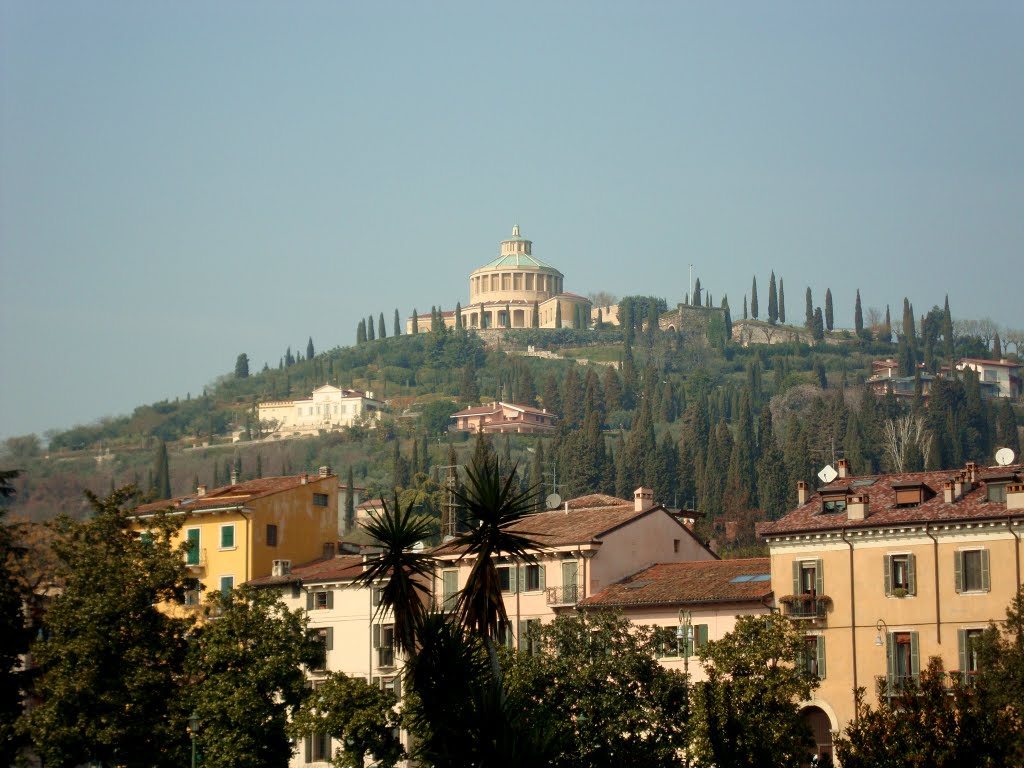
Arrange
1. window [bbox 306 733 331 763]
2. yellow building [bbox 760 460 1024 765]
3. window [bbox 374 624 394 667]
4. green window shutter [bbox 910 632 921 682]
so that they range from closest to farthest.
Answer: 1. yellow building [bbox 760 460 1024 765]
2. green window shutter [bbox 910 632 921 682]
3. window [bbox 306 733 331 763]
4. window [bbox 374 624 394 667]

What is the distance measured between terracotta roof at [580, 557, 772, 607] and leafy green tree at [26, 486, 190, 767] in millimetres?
13139

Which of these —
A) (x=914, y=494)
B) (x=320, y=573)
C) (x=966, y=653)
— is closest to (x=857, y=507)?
(x=914, y=494)

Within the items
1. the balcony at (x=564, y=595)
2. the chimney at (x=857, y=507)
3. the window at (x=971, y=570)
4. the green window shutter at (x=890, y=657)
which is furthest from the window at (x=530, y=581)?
the window at (x=971, y=570)

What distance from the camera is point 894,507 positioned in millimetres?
55469

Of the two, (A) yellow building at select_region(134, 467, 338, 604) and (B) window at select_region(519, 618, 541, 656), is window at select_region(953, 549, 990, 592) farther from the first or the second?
(A) yellow building at select_region(134, 467, 338, 604)

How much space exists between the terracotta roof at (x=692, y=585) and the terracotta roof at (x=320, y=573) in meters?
9.69

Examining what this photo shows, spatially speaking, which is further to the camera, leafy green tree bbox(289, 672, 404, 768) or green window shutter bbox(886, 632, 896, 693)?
green window shutter bbox(886, 632, 896, 693)

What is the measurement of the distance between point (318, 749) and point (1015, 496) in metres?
25.8

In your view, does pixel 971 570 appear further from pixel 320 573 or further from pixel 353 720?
pixel 320 573

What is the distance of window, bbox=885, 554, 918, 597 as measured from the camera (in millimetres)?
53531

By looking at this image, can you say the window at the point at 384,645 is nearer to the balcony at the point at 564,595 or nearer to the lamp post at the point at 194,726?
the balcony at the point at 564,595

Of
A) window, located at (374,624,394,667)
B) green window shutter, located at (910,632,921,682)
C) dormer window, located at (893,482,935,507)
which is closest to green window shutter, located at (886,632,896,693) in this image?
green window shutter, located at (910,632,921,682)

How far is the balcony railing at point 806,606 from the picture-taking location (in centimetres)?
5494

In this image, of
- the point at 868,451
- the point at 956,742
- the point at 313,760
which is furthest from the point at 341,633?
the point at 868,451
